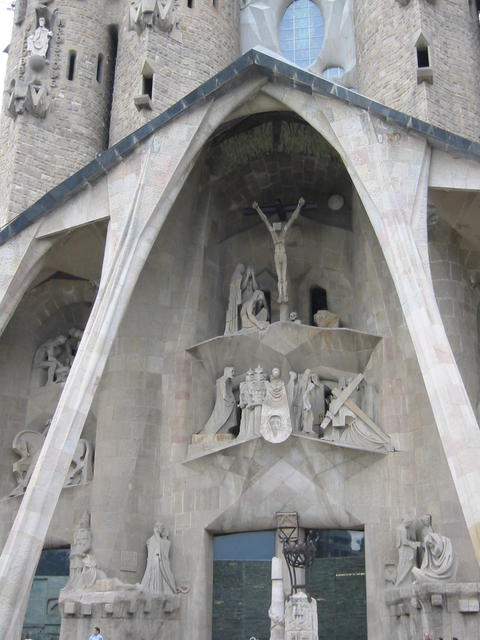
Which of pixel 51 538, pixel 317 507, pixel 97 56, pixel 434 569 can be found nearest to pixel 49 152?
pixel 97 56

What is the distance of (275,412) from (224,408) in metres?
1.08

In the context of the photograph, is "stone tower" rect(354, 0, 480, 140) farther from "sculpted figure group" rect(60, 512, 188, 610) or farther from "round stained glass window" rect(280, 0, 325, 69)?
"sculpted figure group" rect(60, 512, 188, 610)

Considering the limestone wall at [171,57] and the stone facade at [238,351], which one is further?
the limestone wall at [171,57]

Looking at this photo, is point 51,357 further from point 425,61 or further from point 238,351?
point 425,61

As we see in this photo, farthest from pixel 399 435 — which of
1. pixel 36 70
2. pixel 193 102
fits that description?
pixel 36 70

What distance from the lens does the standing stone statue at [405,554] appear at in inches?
436

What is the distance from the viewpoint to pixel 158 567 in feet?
39.2

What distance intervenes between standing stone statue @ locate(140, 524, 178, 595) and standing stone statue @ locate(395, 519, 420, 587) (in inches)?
123

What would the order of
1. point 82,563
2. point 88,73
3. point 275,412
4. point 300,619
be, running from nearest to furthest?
point 300,619
point 82,563
point 275,412
point 88,73

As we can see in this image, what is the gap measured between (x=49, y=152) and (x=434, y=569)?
997cm

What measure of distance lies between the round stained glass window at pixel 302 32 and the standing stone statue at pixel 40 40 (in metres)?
4.75

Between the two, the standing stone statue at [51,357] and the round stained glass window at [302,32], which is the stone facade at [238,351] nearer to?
the standing stone statue at [51,357]

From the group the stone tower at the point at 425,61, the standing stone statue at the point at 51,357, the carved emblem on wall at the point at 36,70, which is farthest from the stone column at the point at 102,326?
the carved emblem on wall at the point at 36,70

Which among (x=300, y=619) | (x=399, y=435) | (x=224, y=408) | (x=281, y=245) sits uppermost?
(x=281, y=245)
